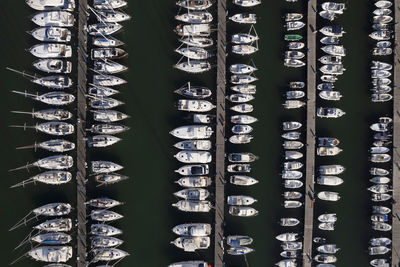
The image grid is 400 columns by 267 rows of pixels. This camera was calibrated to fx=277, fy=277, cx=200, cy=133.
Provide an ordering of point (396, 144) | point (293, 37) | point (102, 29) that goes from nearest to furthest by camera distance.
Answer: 1. point (102, 29)
2. point (293, 37)
3. point (396, 144)

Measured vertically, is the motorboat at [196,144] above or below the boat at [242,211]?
above

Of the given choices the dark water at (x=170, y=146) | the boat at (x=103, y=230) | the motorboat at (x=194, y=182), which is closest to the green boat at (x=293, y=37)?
the dark water at (x=170, y=146)

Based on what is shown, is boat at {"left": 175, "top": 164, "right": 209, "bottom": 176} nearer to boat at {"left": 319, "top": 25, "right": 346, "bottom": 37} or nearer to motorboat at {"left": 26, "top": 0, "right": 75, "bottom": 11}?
boat at {"left": 319, "top": 25, "right": 346, "bottom": 37}

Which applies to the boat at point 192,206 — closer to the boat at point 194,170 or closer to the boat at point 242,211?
the boat at point 242,211

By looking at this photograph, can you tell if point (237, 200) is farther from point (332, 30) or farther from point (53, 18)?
point (53, 18)

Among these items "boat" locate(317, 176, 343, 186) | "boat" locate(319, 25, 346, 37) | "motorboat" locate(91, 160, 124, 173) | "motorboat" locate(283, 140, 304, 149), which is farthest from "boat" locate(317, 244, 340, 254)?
"motorboat" locate(91, 160, 124, 173)

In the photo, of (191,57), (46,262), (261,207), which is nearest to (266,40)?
(191,57)

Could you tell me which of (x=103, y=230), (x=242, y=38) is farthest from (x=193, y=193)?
(x=242, y=38)
